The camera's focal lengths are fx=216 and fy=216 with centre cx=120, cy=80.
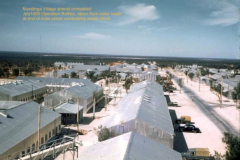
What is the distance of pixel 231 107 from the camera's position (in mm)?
41406

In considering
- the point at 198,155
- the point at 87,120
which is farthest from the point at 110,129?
the point at 87,120

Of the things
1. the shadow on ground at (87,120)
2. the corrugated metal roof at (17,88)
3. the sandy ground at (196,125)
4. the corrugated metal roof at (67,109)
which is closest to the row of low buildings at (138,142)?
the sandy ground at (196,125)

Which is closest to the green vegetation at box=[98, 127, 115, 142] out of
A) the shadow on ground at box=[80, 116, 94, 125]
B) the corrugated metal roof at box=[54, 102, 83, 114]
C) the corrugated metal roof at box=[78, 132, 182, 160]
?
the corrugated metal roof at box=[78, 132, 182, 160]

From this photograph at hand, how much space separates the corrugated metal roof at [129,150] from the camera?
538 inches

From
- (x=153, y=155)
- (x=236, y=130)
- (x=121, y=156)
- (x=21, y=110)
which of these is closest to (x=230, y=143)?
(x=153, y=155)

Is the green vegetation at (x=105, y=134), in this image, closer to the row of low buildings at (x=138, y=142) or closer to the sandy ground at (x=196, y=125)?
the row of low buildings at (x=138, y=142)

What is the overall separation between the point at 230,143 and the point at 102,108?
25.2m

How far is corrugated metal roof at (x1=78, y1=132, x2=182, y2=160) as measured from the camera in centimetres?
1366

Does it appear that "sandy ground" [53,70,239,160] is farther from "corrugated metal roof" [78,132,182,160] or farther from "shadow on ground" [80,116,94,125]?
"corrugated metal roof" [78,132,182,160]

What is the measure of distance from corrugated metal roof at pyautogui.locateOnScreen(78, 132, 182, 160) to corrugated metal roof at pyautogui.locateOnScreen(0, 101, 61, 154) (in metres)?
5.60

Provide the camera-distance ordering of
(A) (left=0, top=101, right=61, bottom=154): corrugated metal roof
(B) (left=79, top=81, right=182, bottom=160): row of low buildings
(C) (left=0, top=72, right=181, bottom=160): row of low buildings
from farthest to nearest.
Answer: (A) (left=0, top=101, right=61, bottom=154): corrugated metal roof, (C) (left=0, top=72, right=181, bottom=160): row of low buildings, (B) (left=79, top=81, right=182, bottom=160): row of low buildings

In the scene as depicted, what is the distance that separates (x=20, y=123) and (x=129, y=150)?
36.1ft

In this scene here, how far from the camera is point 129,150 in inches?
548

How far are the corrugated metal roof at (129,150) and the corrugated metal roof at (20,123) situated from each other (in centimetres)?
560
